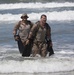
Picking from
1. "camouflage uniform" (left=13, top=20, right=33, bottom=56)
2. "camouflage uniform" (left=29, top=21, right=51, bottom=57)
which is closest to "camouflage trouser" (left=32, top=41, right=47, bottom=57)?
"camouflage uniform" (left=29, top=21, right=51, bottom=57)

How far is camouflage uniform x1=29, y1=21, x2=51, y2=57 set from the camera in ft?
33.2

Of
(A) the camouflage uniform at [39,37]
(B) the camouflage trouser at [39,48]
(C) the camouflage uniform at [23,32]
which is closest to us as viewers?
(A) the camouflage uniform at [39,37]

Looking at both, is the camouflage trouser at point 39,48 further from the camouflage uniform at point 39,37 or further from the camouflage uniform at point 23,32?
the camouflage uniform at point 23,32

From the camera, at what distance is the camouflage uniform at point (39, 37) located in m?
10.1

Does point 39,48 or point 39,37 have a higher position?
point 39,37

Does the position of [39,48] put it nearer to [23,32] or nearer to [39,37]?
[39,37]

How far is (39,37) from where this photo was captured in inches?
404

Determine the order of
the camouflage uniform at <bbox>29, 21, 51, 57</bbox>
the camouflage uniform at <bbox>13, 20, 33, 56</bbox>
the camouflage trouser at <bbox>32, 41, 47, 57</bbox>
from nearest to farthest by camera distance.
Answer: the camouflage uniform at <bbox>29, 21, 51, 57</bbox>, the camouflage trouser at <bbox>32, 41, 47, 57</bbox>, the camouflage uniform at <bbox>13, 20, 33, 56</bbox>

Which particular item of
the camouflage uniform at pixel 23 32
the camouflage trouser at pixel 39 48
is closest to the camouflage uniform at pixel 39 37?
the camouflage trouser at pixel 39 48

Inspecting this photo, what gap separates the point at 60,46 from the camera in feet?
45.5

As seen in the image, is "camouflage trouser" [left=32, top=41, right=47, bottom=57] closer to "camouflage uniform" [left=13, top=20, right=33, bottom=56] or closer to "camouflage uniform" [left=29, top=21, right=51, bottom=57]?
"camouflage uniform" [left=29, top=21, right=51, bottom=57]

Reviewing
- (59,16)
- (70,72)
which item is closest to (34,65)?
(70,72)

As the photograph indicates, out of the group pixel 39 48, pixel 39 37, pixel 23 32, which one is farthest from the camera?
pixel 23 32

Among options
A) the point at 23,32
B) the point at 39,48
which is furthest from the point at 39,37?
the point at 23,32
